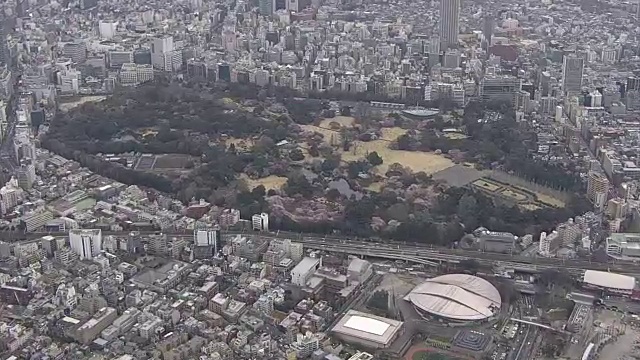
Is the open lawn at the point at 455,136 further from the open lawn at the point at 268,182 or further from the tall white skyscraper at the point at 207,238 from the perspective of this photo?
the tall white skyscraper at the point at 207,238

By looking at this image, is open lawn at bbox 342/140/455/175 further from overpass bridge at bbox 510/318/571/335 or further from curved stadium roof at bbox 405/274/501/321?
overpass bridge at bbox 510/318/571/335

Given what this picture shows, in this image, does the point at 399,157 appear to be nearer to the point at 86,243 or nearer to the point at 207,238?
the point at 207,238

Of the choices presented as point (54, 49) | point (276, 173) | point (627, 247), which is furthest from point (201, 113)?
point (627, 247)

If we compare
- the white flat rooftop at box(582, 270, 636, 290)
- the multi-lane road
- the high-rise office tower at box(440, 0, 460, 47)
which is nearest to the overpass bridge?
the white flat rooftop at box(582, 270, 636, 290)

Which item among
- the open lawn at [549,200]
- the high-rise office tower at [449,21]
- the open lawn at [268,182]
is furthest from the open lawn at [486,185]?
the high-rise office tower at [449,21]

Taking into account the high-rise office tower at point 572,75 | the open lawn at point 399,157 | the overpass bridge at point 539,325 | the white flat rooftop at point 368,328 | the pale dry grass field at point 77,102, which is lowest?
the overpass bridge at point 539,325

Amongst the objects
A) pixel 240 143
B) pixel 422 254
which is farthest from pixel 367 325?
pixel 240 143
